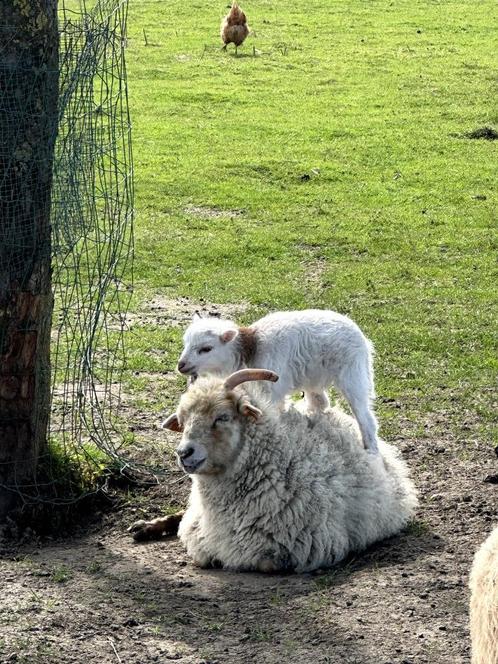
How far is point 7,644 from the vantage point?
226 inches

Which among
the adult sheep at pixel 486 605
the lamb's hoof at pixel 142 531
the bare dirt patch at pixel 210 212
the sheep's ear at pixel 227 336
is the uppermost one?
the adult sheep at pixel 486 605

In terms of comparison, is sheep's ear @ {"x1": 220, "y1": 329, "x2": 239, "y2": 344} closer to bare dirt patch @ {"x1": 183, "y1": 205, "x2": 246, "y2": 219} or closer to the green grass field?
the green grass field

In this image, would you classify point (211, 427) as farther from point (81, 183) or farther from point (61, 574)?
point (81, 183)

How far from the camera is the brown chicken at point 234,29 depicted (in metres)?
28.8

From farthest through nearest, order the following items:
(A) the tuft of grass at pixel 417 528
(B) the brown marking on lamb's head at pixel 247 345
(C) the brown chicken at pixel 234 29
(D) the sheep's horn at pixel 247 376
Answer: (C) the brown chicken at pixel 234 29
(B) the brown marking on lamb's head at pixel 247 345
(A) the tuft of grass at pixel 417 528
(D) the sheep's horn at pixel 247 376

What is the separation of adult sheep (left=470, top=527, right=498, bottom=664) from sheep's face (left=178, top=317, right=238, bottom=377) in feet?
12.9

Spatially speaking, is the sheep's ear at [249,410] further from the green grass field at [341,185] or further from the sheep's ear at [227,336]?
the green grass field at [341,185]

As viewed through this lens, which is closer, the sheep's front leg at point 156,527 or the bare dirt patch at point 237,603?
the bare dirt patch at point 237,603

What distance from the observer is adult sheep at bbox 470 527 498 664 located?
4.19 m

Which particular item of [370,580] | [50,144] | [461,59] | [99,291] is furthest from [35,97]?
[461,59]

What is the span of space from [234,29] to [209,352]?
21641mm

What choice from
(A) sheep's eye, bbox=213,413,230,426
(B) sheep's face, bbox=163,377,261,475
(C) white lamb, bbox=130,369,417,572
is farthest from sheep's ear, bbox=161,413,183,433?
(A) sheep's eye, bbox=213,413,230,426

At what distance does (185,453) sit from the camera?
276 inches

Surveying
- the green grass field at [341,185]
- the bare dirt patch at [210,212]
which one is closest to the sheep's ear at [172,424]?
the green grass field at [341,185]
